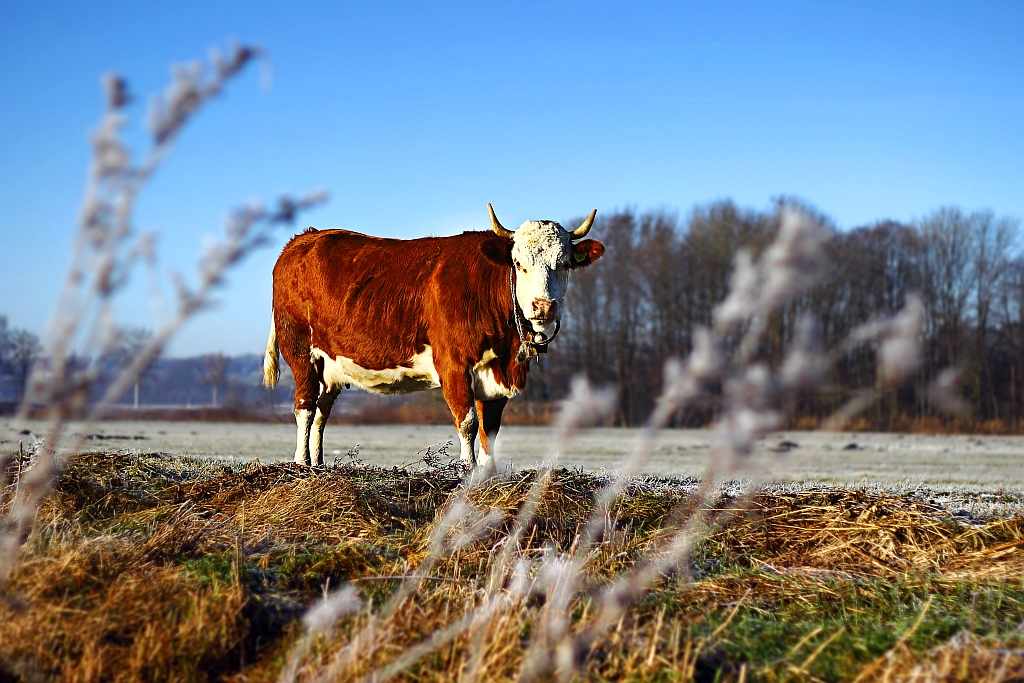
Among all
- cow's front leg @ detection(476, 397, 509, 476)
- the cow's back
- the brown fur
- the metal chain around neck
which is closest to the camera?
cow's front leg @ detection(476, 397, 509, 476)

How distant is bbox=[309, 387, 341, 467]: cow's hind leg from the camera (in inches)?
380

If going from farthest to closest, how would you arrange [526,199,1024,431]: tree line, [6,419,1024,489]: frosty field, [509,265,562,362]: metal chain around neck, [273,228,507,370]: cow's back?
1. [526,199,1024,431]: tree line
2. [6,419,1024,489]: frosty field
3. [273,228,507,370]: cow's back
4. [509,265,562,362]: metal chain around neck

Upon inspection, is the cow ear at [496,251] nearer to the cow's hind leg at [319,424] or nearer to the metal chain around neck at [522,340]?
the metal chain around neck at [522,340]

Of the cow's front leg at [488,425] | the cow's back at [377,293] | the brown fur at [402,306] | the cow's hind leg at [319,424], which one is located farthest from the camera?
the cow's hind leg at [319,424]

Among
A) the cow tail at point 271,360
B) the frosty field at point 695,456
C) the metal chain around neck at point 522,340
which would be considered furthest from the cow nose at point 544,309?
the cow tail at point 271,360

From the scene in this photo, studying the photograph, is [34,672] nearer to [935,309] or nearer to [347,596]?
[347,596]

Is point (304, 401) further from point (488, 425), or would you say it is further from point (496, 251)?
point (496, 251)

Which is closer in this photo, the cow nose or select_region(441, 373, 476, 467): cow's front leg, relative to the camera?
the cow nose

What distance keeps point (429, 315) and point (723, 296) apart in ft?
132

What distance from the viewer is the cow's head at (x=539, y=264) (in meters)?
7.65

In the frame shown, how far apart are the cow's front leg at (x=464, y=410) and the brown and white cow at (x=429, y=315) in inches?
0.4

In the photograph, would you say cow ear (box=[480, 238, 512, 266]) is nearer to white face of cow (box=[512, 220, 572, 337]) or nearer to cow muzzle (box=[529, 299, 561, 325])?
white face of cow (box=[512, 220, 572, 337])

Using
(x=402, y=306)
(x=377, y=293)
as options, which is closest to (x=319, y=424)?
(x=377, y=293)

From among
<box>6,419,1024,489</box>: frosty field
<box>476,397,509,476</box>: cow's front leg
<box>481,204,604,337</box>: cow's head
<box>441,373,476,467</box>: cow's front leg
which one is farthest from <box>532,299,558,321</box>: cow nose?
<box>6,419,1024,489</box>: frosty field
